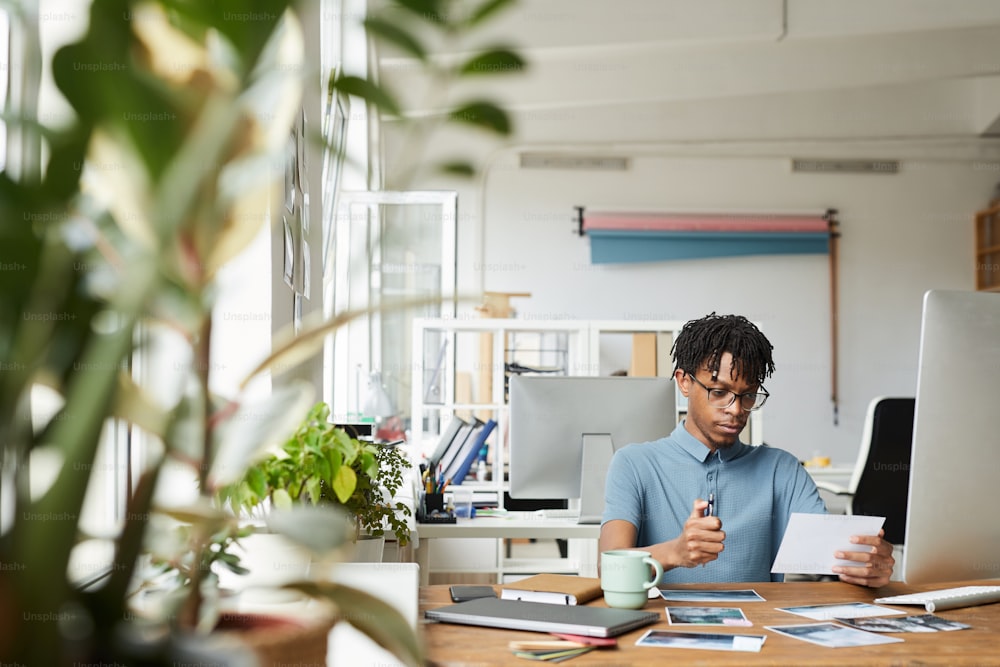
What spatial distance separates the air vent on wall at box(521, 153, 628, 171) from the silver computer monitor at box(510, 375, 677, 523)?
5065mm

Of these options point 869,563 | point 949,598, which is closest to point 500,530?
point 869,563

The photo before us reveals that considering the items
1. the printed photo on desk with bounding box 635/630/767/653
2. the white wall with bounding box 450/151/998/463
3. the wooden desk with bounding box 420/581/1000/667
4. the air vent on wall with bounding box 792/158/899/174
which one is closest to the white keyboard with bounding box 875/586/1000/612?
the wooden desk with bounding box 420/581/1000/667

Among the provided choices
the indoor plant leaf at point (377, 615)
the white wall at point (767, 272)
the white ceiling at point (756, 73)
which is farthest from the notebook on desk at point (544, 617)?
the white wall at point (767, 272)

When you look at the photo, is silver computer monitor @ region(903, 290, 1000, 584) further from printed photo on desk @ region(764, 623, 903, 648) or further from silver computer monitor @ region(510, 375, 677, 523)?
silver computer monitor @ region(510, 375, 677, 523)

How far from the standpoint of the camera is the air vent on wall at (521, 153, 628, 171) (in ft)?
25.8

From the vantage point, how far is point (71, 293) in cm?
45

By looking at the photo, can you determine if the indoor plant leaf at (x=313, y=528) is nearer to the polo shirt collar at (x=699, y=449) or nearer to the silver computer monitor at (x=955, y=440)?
the silver computer monitor at (x=955, y=440)

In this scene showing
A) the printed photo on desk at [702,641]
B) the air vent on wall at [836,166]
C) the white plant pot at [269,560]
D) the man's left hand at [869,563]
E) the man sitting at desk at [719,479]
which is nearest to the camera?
the white plant pot at [269,560]

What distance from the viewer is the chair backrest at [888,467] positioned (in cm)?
428

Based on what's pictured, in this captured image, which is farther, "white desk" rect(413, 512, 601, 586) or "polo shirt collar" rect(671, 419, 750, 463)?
"white desk" rect(413, 512, 601, 586)

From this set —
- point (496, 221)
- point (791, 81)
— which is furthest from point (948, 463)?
point (496, 221)

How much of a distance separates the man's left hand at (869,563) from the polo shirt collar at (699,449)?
18.2 inches

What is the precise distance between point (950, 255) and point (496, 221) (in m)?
3.79

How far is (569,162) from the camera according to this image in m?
7.88
